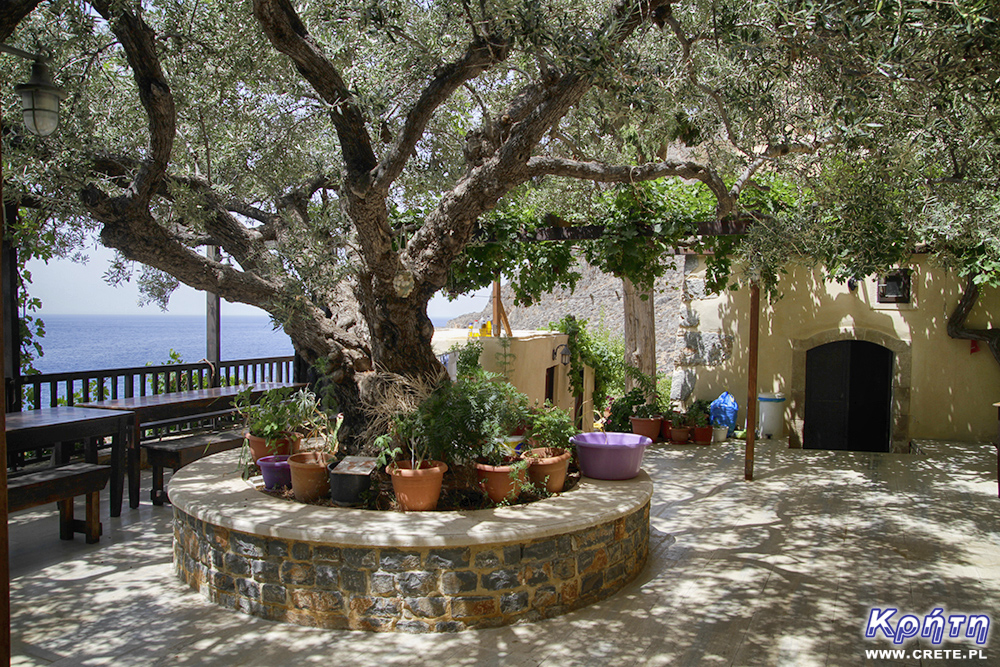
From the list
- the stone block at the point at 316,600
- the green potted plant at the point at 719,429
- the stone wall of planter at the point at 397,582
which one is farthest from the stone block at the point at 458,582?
the green potted plant at the point at 719,429

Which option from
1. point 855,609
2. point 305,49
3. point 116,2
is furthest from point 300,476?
point 855,609

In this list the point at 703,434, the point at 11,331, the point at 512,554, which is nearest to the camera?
the point at 512,554

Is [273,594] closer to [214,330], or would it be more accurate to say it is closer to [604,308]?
[214,330]

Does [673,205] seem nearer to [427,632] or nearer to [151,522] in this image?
[427,632]

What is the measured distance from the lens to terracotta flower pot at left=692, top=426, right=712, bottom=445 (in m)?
8.73

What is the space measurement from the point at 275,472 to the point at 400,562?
1314 mm

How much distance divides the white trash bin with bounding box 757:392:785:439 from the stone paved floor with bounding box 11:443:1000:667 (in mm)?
2543

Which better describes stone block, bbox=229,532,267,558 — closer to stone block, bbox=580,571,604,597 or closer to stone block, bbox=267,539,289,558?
stone block, bbox=267,539,289,558

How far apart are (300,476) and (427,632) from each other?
4.08 feet

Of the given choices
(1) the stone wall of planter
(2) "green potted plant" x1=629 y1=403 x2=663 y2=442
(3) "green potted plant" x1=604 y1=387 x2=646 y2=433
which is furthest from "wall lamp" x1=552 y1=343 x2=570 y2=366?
(1) the stone wall of planter

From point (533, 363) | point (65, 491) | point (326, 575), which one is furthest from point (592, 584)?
point (533, 363)

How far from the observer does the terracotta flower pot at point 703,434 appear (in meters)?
8.73

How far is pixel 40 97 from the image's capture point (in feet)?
10.5

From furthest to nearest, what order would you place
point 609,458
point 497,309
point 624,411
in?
point 624,411 → point 497,309 → point 609,458
